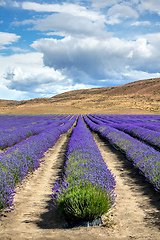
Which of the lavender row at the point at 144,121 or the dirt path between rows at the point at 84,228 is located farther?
the lavender row at the point at 144,121

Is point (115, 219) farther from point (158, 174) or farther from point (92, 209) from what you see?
point (158, 174)

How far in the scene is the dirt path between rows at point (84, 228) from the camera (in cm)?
303

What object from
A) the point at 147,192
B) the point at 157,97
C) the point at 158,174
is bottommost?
the point at 147,192

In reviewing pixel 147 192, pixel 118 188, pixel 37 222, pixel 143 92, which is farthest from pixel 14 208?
pixel 143 92

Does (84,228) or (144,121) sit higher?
(144,121)

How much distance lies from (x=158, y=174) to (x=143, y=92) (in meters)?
114

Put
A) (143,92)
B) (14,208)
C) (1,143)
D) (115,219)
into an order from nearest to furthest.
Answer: (115,219)
(14,208)
(1,143)
(143,92)

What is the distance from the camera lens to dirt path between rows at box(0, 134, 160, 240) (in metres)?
3.03

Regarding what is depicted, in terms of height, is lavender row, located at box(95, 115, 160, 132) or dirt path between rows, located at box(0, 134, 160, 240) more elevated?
lavender row, located at box(95, 115, 160, 132)

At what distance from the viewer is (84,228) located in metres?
3.18

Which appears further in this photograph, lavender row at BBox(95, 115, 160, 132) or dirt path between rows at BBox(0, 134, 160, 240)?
lavender row at BBox(95, 115, 160, 132)

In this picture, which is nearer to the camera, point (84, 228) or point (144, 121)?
point (84, 228)

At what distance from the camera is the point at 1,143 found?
11031 millimetres

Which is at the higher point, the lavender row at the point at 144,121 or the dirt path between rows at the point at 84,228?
the lavender row at the point at 144,121
